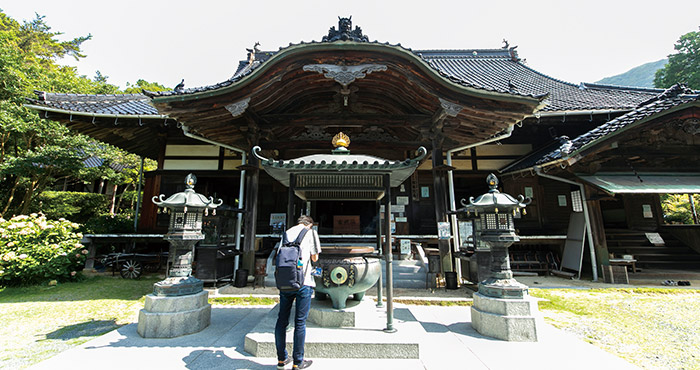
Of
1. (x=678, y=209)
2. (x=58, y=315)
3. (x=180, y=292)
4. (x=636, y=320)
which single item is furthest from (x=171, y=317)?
(x=678, y=209)

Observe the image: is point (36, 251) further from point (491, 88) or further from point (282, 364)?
point (491, 88)

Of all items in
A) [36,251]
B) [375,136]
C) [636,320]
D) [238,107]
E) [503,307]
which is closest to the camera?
[503,307]

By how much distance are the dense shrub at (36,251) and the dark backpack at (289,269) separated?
8214 millimetres

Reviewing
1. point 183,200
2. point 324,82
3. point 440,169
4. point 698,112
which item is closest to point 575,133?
point 698,112

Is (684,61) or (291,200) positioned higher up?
(684,61)

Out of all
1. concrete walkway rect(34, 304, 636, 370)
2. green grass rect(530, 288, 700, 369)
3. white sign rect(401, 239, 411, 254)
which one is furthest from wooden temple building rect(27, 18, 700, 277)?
concrete walkway rect(34, 304, 636, 370)

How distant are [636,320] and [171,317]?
7705 mm


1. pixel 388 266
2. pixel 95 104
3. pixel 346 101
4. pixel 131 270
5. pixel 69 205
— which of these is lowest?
pixel 131 270

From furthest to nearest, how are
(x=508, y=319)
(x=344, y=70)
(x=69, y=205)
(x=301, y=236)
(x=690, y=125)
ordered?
(x=69, y=205), (x=690, y=125), (x=344, y=70), (x=508, y=319), (x=301, y=236)

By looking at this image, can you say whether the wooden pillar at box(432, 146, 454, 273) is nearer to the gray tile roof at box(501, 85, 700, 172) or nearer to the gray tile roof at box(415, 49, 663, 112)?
the gray tile roof at box(415, 49, 663, 112)

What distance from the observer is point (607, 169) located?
852 centimetres

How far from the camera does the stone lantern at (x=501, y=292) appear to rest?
13.2ft

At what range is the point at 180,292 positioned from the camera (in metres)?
4.37

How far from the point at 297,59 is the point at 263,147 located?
257 centimetres
